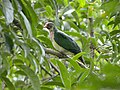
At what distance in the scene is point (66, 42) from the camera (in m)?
1.95

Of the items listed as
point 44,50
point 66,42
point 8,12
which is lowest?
point 66,42

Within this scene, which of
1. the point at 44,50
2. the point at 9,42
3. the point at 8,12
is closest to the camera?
the point at 8,12

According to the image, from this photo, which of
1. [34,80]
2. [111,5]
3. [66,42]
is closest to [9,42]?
[34,80]

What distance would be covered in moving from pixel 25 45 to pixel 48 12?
0.59m

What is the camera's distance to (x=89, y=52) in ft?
5.27

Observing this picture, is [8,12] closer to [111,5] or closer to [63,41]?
[111,5]

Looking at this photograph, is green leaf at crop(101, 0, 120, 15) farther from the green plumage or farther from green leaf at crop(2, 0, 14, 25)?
the green plumage

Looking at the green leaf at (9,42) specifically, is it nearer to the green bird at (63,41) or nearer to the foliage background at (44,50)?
the foliage background at (44,50)

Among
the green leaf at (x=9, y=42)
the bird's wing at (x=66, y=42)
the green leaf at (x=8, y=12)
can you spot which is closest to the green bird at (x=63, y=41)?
the bird's wing at (x=66, y=42)

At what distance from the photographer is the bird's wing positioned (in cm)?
185

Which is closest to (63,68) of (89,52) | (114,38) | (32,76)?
(32,76)

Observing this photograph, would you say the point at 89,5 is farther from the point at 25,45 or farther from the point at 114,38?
the point at 25,45

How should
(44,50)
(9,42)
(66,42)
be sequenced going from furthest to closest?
(66,42)
(44,50)
(9,42)

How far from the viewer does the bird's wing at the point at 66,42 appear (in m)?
1.85
